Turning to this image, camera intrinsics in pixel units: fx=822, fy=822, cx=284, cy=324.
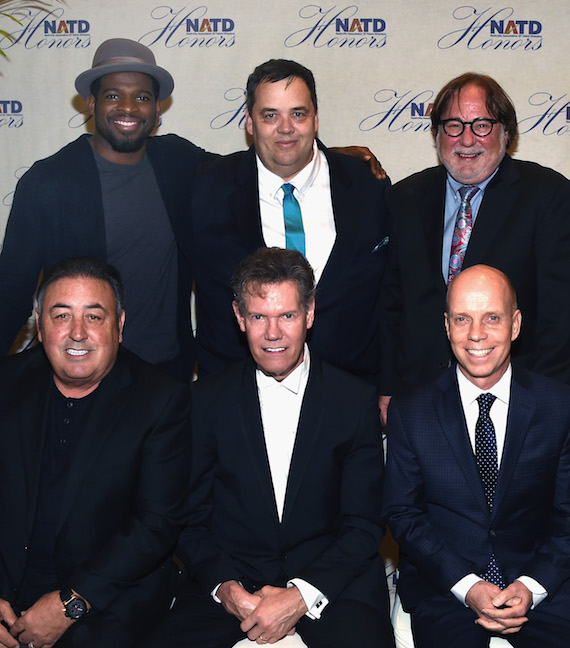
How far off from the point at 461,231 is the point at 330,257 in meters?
0.54

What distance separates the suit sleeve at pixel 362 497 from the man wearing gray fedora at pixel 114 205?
3.74 ft

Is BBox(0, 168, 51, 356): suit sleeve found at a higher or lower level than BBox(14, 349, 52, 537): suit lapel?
higher

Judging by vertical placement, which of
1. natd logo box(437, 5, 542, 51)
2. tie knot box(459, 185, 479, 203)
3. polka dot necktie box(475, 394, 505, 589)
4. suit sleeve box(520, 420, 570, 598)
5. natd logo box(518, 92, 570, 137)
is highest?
natd logo box(437, 5, 542, 51)

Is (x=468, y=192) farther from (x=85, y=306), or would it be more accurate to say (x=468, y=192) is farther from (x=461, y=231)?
(x=85, y=306)

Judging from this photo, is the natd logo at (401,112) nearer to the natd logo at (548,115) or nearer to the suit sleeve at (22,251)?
the natd logo at (548,115)

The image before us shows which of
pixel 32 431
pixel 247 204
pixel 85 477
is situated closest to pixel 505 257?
pixel 247 204

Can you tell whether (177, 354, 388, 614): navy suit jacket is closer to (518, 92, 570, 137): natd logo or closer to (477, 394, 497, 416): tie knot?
(477, 394, 497, 416): tie knot

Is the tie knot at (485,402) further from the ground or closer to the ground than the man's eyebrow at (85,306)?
closer to the ground

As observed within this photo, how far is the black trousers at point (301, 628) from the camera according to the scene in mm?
2639

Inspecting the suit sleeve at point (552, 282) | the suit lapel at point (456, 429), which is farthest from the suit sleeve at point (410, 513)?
the suit sleeve at point (552, 282)

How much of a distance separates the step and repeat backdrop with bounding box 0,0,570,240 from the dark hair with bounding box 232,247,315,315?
71.4 inches

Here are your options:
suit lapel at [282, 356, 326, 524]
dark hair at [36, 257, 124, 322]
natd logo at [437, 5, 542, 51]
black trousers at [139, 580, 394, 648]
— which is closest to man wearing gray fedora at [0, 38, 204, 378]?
dark hair at [36, 257, 124, 322]

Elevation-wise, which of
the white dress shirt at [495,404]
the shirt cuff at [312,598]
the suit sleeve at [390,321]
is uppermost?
the suit sleeve at [390,321]

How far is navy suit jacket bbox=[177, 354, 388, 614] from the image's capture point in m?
2.83
